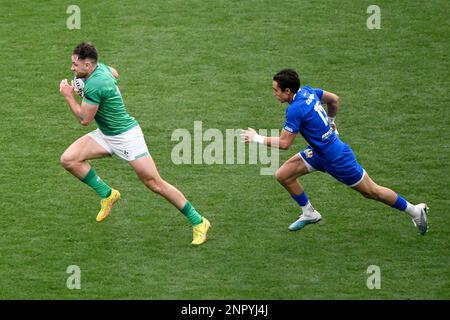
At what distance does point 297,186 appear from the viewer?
12117 millimetres

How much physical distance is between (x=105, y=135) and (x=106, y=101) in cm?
49

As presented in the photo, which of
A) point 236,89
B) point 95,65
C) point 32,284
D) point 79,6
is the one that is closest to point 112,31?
point 79,6

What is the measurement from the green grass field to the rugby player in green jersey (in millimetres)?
571

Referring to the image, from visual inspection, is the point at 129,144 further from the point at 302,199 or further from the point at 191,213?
the point at 302,199

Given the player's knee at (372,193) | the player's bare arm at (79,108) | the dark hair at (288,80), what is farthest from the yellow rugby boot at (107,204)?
the player's knee at (372,193)

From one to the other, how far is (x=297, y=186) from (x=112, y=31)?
632 centimetres

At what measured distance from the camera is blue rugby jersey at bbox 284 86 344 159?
11344 millimetres

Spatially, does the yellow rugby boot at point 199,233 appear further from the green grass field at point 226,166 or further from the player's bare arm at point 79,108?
the player's bare arm at point 79,108

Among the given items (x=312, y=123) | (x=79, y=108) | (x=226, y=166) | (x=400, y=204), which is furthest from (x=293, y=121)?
(x=226, y=166)

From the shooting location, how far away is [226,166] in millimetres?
14000

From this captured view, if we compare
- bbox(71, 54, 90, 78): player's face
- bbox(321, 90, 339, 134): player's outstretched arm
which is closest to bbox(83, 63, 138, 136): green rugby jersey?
bbox(71, 54, 90, 78): player's face

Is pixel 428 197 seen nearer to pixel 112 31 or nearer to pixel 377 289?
pixel 377 289

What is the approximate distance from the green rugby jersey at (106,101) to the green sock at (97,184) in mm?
613

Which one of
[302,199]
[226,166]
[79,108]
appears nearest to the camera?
[79,108]
